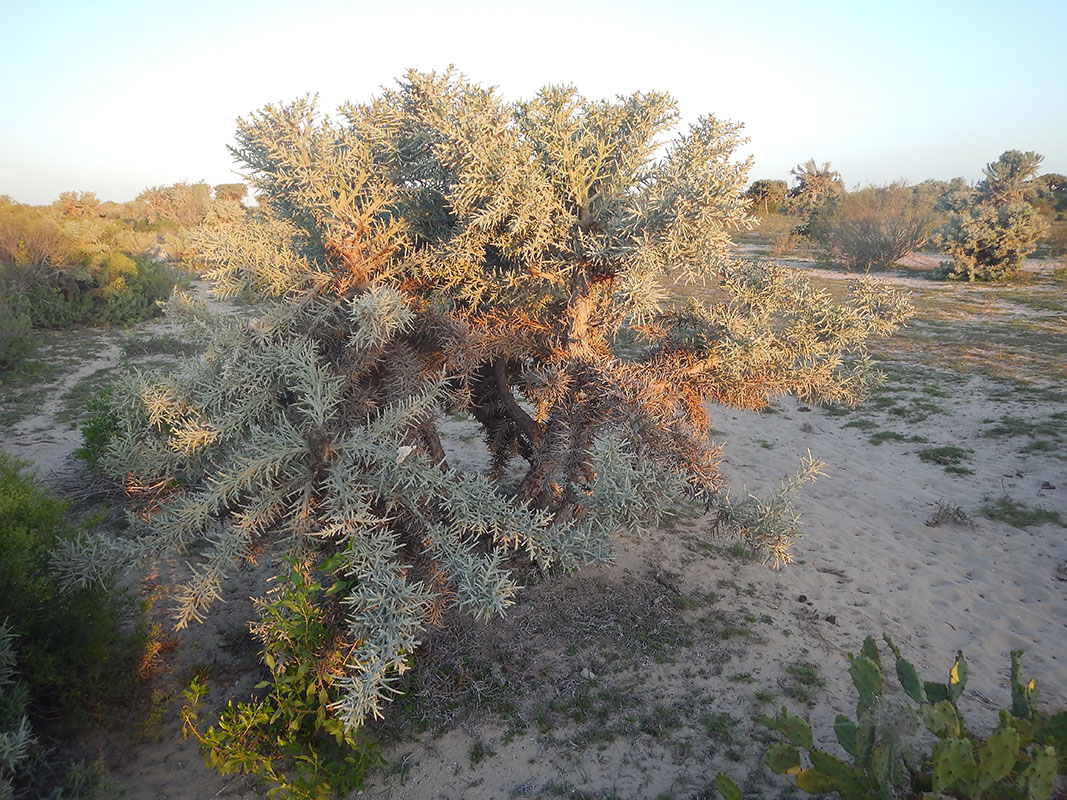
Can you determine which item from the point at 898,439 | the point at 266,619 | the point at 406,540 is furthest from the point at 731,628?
the point at 898,439

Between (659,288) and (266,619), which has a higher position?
(659,288)

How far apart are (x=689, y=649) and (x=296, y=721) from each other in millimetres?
2450

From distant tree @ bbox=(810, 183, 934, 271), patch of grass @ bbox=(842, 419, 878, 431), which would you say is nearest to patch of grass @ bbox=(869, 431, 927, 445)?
patch of grass @ bbox=(842, 419, 878, 431)

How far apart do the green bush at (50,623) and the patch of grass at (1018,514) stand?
744 centimetres

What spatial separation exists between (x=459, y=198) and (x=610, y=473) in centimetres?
171

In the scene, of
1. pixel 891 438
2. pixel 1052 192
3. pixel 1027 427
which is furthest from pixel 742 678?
pixel 1052 192

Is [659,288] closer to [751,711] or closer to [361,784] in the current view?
[751,711]

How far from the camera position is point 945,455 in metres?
7.46

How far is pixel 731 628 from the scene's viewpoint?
423 centimetres

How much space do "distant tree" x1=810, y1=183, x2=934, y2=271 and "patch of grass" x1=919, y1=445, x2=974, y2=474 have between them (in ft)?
55.9

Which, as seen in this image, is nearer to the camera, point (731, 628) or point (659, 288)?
point (659, 288)

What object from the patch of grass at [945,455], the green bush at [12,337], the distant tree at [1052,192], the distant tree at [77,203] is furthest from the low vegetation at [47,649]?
the distant tree at [1052,192]

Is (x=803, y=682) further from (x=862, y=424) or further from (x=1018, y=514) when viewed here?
(x=862, y=424)

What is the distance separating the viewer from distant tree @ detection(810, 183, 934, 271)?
2141 cm
